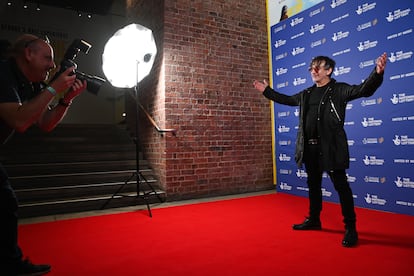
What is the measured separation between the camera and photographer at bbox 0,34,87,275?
149 centimetres

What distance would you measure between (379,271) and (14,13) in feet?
29.9

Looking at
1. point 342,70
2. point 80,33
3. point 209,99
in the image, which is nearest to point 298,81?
point 342,70

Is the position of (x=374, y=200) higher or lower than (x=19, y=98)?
lower

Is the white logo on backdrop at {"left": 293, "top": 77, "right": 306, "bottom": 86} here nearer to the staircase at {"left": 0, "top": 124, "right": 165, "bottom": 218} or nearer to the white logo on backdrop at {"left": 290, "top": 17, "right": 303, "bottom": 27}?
the white logo on backdrop at {"left": 290, "top": 17, "right": 303, "bottom": 27}

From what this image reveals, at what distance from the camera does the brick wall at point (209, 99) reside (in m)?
4.40

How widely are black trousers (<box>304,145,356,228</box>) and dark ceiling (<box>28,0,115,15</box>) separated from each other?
7823 millimetres

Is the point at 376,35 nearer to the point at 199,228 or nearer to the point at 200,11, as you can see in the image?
the point at 200,11

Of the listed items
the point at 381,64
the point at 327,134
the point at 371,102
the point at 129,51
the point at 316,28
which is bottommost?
the point at 327,134

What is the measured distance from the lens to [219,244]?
93.6 inches

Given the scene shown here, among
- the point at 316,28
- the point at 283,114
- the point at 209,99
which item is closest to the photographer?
the point at 316,28

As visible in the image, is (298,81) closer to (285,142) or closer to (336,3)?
(285,142)

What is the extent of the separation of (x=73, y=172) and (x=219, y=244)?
117 inches

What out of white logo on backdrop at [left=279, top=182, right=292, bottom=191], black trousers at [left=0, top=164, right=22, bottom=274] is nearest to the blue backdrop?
white logo on backdrop at [left=279, top=182, right=292, bottom=191]

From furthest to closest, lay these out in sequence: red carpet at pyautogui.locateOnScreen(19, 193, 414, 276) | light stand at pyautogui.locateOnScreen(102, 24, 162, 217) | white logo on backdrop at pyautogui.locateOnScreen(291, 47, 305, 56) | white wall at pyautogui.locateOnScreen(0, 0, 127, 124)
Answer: white wall at pyautogui.locateOnScreen(0, 0, 127, 124) → white logo on backdrop at pyautogui.locateOnScreen(291, 47, 305, 56) → light stand at pyautogui.locateOnScreen(102, 24, 162, 217) → red carpet at pyautogui.locateOnScreen(19, 193, 414, 276)
